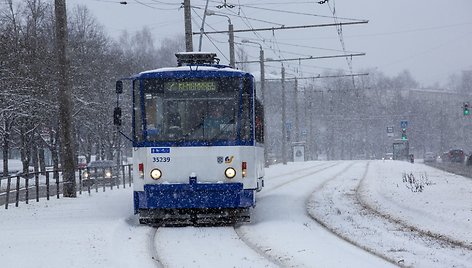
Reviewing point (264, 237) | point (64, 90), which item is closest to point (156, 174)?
point (264, 237)

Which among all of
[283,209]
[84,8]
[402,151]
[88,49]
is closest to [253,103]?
[283,209]

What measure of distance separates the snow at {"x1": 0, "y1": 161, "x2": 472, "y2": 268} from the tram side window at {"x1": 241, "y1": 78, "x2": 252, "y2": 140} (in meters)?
1.90

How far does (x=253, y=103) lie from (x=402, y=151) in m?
82.0

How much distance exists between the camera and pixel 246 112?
52.1 ft

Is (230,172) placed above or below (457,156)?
above

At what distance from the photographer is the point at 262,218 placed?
17.0m

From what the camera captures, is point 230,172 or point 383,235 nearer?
point 383,235

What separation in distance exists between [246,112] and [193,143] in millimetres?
1278

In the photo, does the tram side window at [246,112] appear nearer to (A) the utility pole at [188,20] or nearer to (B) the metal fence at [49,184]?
(B) the metal fence at [49,184]

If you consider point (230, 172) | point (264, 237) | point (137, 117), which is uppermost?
point (137, 117)

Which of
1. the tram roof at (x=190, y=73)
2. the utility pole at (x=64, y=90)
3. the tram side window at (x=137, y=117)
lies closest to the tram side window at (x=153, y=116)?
the tram side window at (x=137, y=117)

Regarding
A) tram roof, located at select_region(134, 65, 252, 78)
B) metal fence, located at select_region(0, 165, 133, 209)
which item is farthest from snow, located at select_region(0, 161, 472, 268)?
tram roof, located at select_region(134, 65, 252, 78)

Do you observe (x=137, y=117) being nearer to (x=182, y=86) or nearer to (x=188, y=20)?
(x=182, y=86)

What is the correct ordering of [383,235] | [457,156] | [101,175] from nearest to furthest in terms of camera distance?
[383,235] < [101,175] < [457,156]
